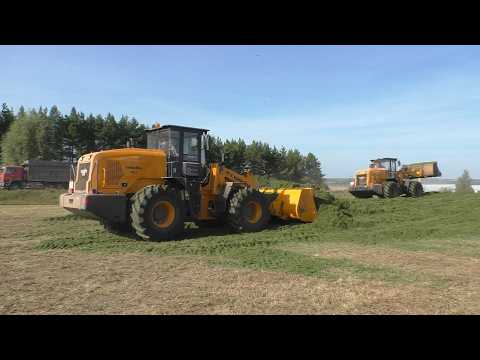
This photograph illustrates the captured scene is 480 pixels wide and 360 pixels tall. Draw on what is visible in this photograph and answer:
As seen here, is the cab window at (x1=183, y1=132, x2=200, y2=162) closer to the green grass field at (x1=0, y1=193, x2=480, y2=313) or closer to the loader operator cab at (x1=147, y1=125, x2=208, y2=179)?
the loader operator cab at (x1=147, y1=125, x2=208, y2=179)

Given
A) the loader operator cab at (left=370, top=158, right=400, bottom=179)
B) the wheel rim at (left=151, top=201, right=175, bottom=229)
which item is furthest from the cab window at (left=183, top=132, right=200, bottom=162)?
the loader operator cab at (left=370, top=158, right=400, bottom=179)

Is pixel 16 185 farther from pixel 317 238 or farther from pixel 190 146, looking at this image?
pixel 317 238

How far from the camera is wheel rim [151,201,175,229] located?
1056 cm

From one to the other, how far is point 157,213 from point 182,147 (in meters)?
2.15

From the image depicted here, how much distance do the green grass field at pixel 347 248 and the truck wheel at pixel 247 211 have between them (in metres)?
0.42

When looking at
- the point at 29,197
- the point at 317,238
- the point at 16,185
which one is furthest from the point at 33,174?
the point at 317,238

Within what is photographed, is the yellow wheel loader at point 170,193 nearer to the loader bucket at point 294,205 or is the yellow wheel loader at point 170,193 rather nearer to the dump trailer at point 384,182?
the loader bucket at point 294,205

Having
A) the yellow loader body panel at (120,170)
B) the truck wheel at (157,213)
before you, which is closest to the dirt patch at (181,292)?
the truck wheel at (157,213)

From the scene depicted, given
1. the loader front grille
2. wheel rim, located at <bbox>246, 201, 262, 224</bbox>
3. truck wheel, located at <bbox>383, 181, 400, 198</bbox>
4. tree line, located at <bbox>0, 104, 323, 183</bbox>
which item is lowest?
wheel rim, located at <bbox>246, 201, 262, 224</bbox>

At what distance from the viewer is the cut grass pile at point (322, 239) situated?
23.8 ft
